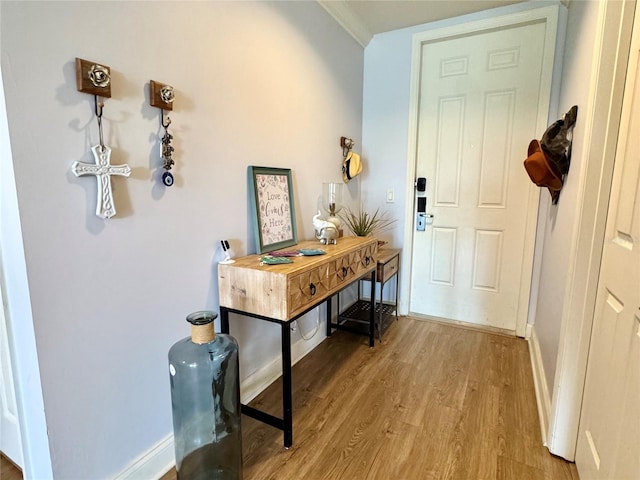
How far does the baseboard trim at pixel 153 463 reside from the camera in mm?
1322

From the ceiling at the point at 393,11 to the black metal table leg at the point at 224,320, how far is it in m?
2.06

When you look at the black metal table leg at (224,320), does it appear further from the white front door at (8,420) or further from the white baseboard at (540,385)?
the white baseboard at (540,385)

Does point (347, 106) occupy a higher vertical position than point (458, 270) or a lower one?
higher

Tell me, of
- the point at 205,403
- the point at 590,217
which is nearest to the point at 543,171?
the point at 590,217

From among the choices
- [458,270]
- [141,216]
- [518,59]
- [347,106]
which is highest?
[518,59]

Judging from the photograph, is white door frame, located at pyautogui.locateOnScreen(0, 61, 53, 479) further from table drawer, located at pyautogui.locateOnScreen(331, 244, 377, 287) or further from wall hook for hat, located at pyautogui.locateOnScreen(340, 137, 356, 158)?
wall hook for hat, located at pyautogui.locateOnScreen(340, 137, 356, 158)

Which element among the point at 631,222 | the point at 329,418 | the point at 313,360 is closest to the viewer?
the point at 631,222

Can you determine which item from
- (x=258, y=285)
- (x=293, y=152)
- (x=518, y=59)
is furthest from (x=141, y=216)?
(x=518, y=59)

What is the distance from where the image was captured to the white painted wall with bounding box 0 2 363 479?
1008mm

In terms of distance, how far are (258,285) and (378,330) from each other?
1510 mm

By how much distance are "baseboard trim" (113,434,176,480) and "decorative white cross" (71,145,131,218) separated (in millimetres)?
963

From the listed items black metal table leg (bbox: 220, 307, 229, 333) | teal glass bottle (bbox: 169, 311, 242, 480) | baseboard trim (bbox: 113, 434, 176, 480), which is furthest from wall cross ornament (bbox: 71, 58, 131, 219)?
baseboard trim (bbox: 113, 434, 176, 480)

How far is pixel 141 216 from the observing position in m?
1.30

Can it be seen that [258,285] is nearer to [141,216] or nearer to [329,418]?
[141,216]
